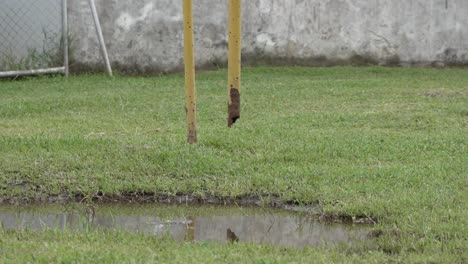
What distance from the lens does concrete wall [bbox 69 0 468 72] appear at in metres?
11.8

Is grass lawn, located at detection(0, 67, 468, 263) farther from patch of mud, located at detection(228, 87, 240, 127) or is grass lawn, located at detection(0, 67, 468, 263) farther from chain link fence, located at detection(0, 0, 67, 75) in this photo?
chain link fence, located at detection(0, 0, 67, 75)

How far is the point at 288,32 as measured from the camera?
1248cm

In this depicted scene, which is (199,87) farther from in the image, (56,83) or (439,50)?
(439,50)

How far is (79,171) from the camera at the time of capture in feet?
19.0

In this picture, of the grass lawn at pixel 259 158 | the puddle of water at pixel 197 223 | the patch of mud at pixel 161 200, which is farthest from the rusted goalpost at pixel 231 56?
the puddle of water at pixel 197 223

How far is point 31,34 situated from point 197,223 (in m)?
7.10

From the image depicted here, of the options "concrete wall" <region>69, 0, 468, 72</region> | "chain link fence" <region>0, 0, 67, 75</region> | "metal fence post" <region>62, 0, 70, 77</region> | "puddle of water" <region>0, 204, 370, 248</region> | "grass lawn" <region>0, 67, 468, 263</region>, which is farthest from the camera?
"concrete wall" <region>69, 0, 468, 72</region>

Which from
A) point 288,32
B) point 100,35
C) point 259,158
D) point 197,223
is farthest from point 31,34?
point 197,223

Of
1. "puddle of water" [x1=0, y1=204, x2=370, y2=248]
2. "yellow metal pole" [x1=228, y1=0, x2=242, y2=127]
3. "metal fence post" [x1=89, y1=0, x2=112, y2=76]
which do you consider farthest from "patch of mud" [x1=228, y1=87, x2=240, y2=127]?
"metal fence post" [x1=89, y1=0, x2=112, y2=76]

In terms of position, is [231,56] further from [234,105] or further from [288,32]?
[288,32]

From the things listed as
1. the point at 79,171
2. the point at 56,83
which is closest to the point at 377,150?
the point at 79,171

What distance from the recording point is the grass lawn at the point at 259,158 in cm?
413

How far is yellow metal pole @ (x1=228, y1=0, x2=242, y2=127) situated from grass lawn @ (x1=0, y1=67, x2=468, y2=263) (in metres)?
0.44

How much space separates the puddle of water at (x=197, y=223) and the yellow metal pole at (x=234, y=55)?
691 millimetres
